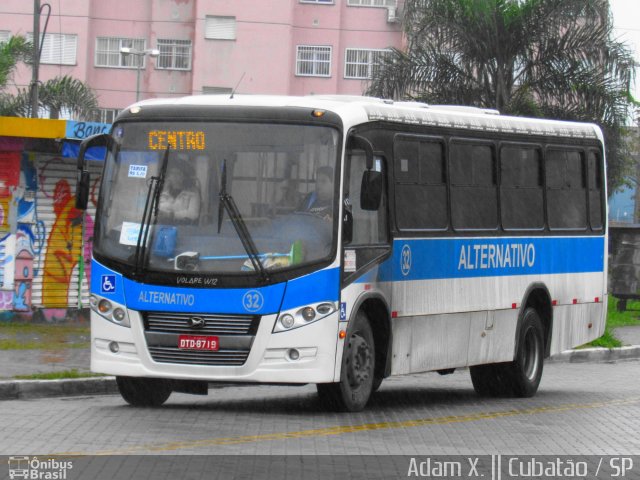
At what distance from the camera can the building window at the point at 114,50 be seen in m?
59.3

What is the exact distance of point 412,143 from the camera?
568 inches

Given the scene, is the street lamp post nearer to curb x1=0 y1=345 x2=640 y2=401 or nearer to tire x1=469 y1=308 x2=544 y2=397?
tire x1=469 y1=308 x2=544 y2=397

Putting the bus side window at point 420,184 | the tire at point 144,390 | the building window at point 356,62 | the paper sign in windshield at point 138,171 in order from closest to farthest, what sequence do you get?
the paper sign in windshield at point 138,171
the tire at point 144,390
the bus side window at point 420,184
the building window at point 356,62

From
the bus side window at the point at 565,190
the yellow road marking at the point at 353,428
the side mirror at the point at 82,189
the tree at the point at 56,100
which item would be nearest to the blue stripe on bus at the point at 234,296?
the side mirror at the point at 82,189

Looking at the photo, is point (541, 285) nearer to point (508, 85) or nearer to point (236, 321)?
point (236, 321)

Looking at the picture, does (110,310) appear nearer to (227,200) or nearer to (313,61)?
(227,200)

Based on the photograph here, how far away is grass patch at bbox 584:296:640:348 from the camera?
977 inches

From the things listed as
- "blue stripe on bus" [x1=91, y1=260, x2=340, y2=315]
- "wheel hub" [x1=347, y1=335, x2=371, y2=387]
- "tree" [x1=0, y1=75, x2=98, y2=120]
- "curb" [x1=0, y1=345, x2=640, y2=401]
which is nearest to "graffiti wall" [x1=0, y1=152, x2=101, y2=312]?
"curb" [x1=0, y1=345, x2=640, y2=401]

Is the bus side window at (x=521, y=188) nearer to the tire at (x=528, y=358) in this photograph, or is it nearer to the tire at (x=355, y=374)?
the tire at (x=528, y=358)

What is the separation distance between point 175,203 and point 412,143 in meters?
2.75

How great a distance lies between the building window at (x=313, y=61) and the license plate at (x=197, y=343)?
47426 mm

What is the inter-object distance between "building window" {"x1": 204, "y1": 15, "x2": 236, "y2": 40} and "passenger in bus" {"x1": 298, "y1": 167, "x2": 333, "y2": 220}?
148ft

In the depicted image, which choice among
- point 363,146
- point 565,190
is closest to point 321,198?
point 363,146

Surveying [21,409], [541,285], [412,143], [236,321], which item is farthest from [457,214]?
[21,409]
